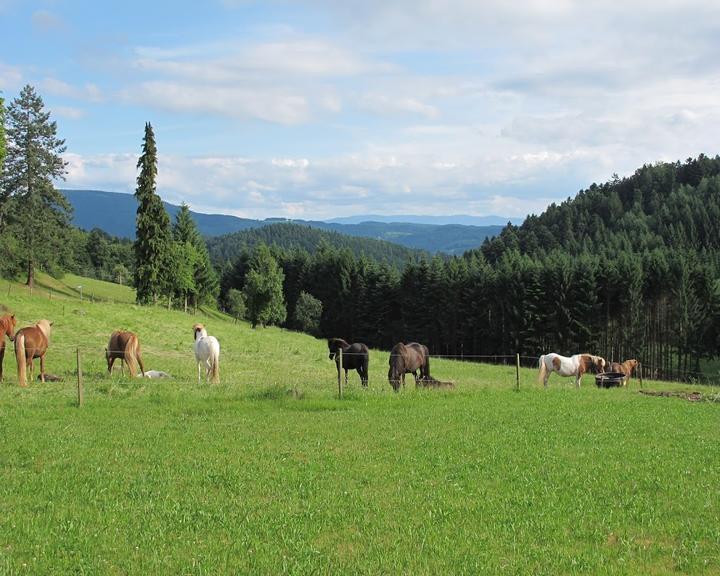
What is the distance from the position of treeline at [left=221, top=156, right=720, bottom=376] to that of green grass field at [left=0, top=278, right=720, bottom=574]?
53.0 metres

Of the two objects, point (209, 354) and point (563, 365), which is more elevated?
point (209, 354)

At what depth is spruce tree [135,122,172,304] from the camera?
60719 millimetres

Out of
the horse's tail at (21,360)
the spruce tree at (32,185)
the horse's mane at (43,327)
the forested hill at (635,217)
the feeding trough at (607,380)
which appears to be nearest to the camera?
the horse's tail at (21,360)

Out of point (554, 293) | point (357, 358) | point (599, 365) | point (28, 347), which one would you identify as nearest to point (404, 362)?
point (357, 358)

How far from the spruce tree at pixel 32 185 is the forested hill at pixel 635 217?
80412 mm

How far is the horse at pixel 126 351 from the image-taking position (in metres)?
24.1

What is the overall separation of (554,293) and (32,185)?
56121 mm

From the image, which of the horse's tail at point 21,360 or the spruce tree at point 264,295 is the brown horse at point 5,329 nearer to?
the horse's tail at point 21,360

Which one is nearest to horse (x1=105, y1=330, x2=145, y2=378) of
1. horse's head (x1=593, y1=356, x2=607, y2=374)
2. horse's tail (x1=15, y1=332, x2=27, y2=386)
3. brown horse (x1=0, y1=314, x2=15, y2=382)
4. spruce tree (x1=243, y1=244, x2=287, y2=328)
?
brown horse (x1=0, y1=314, x2=15, y2=382)

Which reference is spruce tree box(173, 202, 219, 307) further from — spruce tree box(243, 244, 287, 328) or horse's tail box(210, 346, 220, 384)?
horse's tail box(210, 346, 220, 384)

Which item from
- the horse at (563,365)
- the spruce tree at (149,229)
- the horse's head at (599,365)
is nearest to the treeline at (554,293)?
the horse's head at (599,365)

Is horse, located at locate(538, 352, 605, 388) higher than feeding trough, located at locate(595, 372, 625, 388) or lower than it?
higher

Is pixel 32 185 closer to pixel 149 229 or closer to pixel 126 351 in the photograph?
pixel 149 229

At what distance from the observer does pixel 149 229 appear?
202 ft
